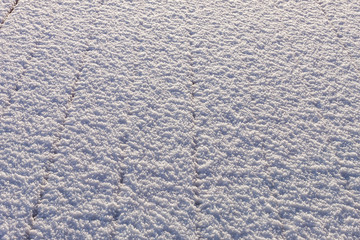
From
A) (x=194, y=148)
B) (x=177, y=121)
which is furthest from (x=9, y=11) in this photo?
(x=194, y=148)

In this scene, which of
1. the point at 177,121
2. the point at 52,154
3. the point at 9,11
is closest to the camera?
the point at 52,154

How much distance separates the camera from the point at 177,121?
4.19ft

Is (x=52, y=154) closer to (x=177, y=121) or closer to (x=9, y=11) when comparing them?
(x=177, y=121)

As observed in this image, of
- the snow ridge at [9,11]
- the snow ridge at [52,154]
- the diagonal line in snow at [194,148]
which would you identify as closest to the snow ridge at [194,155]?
the diagonal line in snow at [194,148]

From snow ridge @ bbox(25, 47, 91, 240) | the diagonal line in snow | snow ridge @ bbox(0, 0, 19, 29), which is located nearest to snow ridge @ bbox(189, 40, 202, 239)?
the diagonal line in snow

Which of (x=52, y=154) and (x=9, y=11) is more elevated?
(x=9, y=11)

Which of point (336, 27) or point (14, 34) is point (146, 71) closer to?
point (14, 34)

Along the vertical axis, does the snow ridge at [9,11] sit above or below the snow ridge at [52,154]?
above

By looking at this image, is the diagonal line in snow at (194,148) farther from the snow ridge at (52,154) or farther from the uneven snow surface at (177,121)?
the snow ridge at (52,154)

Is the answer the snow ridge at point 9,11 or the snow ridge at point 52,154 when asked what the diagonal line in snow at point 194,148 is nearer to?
the snow ridge at point 52,154

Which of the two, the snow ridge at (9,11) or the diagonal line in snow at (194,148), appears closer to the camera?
the diagonal line in snow at (194,148)

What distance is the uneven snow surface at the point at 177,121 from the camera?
101 cm

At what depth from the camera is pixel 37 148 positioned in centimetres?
115

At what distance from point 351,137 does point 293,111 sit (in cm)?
25
